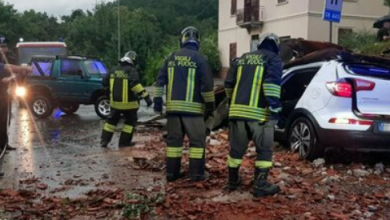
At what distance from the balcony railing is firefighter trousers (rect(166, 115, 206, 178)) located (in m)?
27.5

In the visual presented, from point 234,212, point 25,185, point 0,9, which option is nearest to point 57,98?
point 25,185

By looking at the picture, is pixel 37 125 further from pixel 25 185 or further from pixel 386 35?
pixel 386 35

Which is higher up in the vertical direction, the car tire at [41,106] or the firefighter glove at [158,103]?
the firefighter glove at [158,103]

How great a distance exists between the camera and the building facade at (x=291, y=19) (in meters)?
28.4

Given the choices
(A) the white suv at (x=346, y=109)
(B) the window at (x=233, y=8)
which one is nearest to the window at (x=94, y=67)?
(A) the white suv at (x=346, y=109)

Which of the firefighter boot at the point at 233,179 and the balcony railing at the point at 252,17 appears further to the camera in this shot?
the balcony railing at the point at 252,17

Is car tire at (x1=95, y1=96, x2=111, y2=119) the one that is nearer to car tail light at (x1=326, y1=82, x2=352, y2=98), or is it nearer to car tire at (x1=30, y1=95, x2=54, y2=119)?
car tire at (x1=30, y1=95, x2=54, y2=119)

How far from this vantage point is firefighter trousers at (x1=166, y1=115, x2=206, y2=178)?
595 centimetres

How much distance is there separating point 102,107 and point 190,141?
28.6ft

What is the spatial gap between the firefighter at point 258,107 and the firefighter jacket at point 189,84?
438 millimetres

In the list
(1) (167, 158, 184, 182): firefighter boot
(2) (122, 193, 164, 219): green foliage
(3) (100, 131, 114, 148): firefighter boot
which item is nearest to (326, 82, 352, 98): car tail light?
(1) (167, 158, 184, 182): firefighter boot

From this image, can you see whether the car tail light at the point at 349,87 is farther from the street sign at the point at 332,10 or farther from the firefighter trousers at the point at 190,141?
the street sign at the point at 332,10

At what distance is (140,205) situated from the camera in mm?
4910

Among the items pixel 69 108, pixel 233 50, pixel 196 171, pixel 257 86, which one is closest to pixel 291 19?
pixel 233 50
